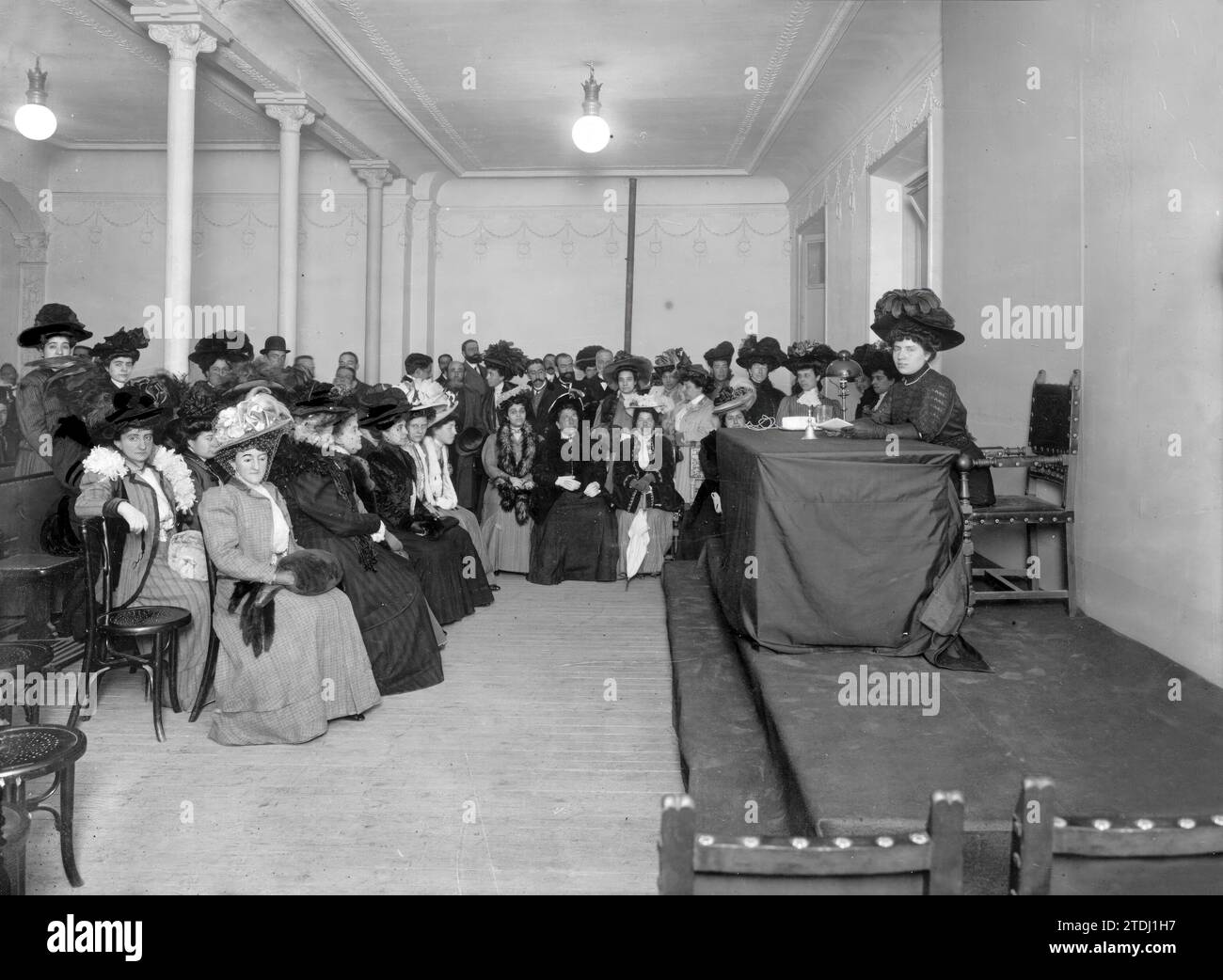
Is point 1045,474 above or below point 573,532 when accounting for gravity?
above

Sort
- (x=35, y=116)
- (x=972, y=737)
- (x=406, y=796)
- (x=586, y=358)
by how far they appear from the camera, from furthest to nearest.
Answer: (x=586, y=358), (x=35, y=116), (x=406, y=796), (x=972, y=737)

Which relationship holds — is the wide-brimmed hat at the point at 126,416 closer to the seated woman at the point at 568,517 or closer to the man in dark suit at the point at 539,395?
the seated woman at the point at 568,517

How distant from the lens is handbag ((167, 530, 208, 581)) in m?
4.41

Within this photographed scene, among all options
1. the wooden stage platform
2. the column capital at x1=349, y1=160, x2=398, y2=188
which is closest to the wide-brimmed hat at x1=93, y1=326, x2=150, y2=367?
the wooden stage platform

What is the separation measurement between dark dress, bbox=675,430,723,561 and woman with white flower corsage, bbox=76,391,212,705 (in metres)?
3.49

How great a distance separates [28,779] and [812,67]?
762 centimetres

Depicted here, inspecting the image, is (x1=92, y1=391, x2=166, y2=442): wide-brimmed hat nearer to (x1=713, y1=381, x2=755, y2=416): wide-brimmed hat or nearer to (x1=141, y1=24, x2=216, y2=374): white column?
(x1=141, y1=24, x2=216, y2=374): white column

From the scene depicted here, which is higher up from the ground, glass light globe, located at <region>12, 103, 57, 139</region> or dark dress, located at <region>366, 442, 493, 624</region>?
glass light globe, located at <region>12, 103, 57, 139</region>

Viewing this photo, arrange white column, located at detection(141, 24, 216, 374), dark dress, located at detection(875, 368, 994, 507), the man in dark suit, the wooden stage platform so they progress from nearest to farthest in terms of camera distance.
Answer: the wooden stage platform < dark dress, located at detection(875, 368, 994, 507) < white column, located at detection(141, 24, 216, 374) < the man in dark suit

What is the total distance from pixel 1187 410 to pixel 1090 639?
3.27ft

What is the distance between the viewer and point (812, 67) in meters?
8.01

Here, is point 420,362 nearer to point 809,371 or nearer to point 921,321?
point 809,371

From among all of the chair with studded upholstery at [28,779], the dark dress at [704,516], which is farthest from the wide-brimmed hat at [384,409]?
the chair with studded upholstery at [28,779]

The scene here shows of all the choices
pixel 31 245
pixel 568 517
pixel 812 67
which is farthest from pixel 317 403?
pixel 31 245
